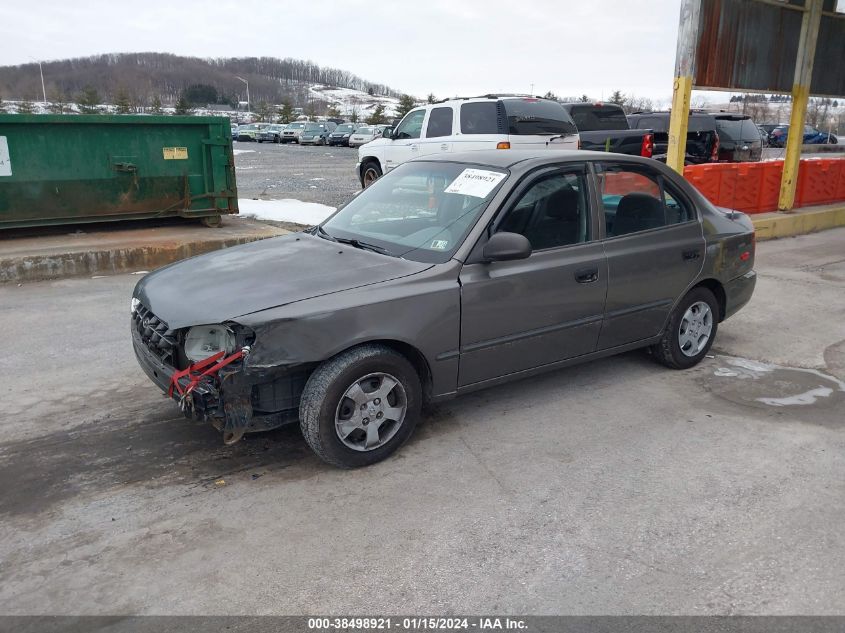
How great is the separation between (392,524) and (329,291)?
1.19 metres

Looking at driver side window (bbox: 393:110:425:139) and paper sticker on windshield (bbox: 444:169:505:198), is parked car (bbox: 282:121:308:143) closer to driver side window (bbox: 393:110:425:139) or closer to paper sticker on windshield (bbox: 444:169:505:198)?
driver side window (bbox: 393:110:425:139)

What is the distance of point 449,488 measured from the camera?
11.5 feet

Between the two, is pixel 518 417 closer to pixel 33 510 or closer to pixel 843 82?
pixel 33 510

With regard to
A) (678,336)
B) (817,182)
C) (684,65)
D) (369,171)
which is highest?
(684,65)

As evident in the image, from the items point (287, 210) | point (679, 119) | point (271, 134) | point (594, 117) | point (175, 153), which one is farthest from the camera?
point (271, 134)

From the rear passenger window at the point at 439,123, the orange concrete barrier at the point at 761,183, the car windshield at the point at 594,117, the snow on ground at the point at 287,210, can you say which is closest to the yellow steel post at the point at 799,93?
the orange concrete barrier at the point at 761,183

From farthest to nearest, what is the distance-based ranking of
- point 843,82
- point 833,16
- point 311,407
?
point 843,82 → point 833,16 → point 311,407

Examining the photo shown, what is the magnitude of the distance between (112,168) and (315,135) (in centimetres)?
3712

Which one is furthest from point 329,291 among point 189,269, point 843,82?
point 843,82

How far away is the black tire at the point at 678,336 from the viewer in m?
5.06

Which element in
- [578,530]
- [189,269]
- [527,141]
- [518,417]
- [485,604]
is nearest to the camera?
[485,604]

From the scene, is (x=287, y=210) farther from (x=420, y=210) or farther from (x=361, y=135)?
(x=361, y=135)

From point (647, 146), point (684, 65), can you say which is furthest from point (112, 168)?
point (647, 146)

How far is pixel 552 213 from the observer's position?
4.36 meters
